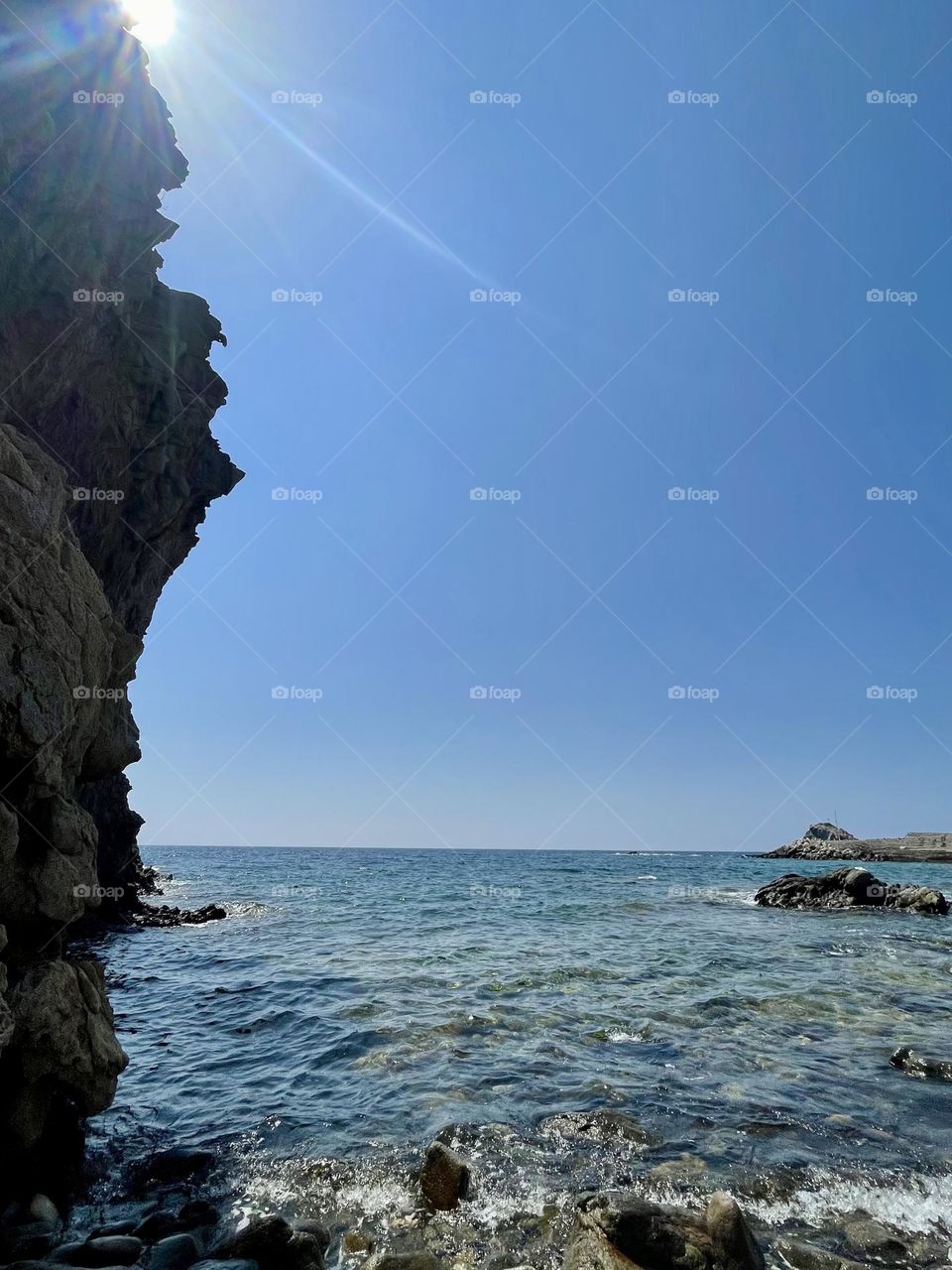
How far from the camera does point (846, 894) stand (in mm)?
43938

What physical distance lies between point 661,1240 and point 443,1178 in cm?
319

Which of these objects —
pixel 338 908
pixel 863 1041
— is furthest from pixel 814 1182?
pixel 338 908

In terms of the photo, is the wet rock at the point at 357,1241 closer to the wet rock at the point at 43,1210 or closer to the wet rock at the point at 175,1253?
the wet rock at the point at 175,1253

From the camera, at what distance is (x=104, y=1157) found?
1004 centimetres

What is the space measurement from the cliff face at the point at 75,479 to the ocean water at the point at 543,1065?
314 centimetres

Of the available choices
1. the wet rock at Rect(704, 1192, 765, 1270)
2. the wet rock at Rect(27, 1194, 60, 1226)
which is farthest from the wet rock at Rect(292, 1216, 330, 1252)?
the wet rock at Rect(704, 1192, 765, 1270)

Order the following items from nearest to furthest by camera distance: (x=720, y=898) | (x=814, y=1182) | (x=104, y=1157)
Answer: (x=814, y=1182) < (x=104, y=1157) < (x=720, y=898)

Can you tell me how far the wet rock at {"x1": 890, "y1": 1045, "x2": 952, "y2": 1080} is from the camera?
12586mm

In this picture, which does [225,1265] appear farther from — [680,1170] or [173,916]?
[173,916]

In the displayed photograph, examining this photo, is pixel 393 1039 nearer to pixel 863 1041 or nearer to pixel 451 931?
pixel 863 1041

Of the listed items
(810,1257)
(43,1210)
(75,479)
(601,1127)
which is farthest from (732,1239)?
(75,479)

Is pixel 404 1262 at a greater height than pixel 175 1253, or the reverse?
pixel 404 1262

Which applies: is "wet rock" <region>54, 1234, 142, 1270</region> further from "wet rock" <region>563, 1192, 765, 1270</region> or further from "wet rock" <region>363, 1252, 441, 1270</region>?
"wet rock" <region>563, 1192, 765, 1270</region>

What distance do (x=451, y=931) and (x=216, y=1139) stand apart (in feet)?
67.3
